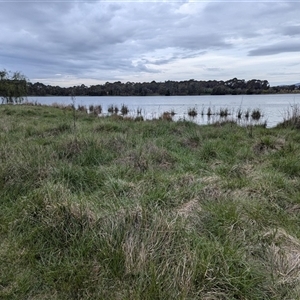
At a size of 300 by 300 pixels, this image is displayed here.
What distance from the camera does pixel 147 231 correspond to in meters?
2.61

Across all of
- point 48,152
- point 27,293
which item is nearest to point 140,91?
point 48,152

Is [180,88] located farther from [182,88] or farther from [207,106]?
[207,106]

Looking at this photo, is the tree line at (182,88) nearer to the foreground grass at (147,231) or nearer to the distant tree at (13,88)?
the distant tree at (13,88)

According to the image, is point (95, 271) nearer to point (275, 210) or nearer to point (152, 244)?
point (152, 244)

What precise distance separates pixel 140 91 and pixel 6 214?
5423cm

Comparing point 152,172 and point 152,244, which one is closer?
point 152,244

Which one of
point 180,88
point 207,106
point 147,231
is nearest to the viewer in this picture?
point 147,231

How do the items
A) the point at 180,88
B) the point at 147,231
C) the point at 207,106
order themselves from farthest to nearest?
the point at 180,88 → the point at 207,106 → the point at 147,231

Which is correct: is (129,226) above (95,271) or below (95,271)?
above

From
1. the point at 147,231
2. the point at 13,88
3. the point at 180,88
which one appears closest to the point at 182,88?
the point at 180,88

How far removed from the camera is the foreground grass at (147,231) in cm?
216

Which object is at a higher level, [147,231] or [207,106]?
[147,231]

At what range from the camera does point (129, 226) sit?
2.71 metres

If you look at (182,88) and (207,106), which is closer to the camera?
(207,106)
